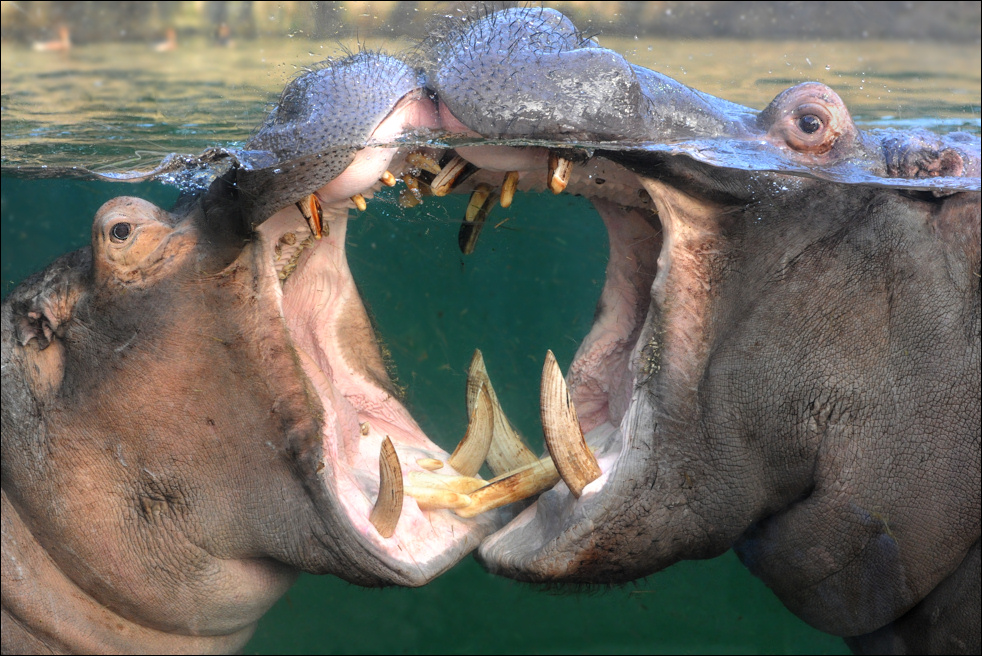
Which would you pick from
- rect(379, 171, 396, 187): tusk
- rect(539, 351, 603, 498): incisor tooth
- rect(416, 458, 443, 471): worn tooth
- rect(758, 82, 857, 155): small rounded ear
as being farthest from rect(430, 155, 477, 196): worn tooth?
rect(416, 458, 443, 471): worn tooth

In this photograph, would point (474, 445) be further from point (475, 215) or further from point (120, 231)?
point (120, 231)

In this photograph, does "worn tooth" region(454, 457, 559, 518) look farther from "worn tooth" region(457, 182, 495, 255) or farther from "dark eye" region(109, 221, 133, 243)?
"dark eye" region(109, 221, 133, 243)

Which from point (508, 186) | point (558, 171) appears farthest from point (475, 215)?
point (558, 171)

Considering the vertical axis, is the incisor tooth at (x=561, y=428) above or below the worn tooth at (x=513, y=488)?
above

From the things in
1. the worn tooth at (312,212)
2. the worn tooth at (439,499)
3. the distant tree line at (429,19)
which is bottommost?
the worn tooth at (439,499)

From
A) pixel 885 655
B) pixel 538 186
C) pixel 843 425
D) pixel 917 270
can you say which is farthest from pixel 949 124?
pixel 885 655

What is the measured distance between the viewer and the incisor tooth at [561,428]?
2.38m

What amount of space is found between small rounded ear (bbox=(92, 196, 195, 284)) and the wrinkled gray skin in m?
0.90

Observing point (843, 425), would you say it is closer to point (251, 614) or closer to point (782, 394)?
point (782, 394)

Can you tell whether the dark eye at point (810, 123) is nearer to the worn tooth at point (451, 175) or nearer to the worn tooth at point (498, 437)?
the worn tooth at point (451, 175)

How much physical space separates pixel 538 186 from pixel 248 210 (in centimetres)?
87

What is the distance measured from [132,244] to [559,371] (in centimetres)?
125

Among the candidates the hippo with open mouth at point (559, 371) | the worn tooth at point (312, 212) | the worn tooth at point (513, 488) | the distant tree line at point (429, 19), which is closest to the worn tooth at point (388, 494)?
the hippo with open mouth at point (559, 371)

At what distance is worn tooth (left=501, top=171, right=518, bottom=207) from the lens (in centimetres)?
243
